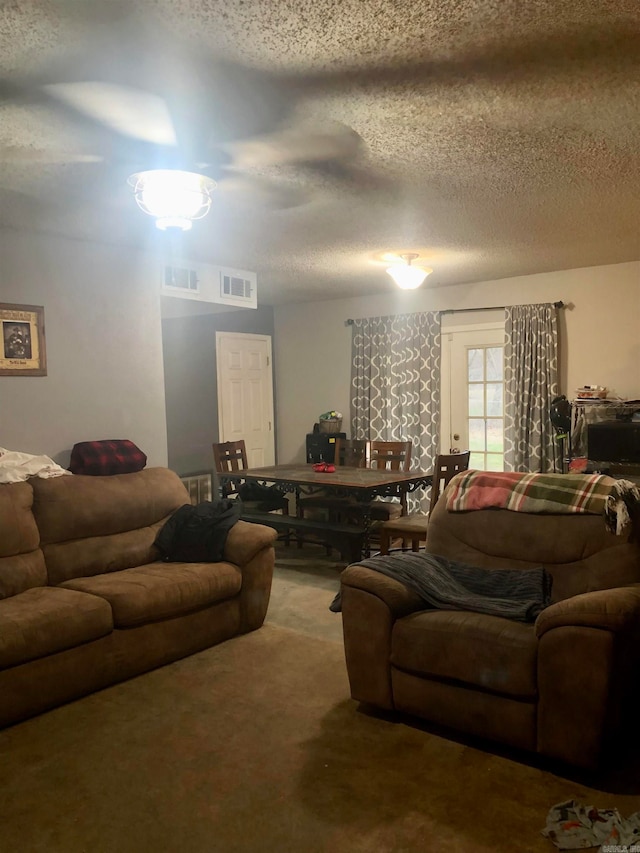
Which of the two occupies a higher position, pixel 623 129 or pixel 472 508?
pixel 623 129

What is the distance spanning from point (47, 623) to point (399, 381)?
4.60 metres

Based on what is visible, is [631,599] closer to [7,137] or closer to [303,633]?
[303,633]

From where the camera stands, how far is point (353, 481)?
4.79 meters

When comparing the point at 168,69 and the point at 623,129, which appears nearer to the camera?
the point at 168,69

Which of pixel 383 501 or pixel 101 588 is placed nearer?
pixel 101 588

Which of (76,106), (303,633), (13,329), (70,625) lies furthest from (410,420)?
(76,106)

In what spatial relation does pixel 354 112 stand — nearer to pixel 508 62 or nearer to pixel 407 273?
pixel 508 62

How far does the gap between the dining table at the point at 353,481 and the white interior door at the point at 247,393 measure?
137 cm

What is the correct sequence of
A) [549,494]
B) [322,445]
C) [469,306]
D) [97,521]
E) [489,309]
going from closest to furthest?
[549,494], [97,521], [489,309], [469,306], [322,445]

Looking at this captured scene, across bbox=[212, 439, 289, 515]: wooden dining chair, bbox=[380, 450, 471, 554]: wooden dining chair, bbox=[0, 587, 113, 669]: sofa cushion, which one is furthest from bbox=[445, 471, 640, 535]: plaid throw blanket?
bbox=[212, 439, 289, 515]: wooden dining chair

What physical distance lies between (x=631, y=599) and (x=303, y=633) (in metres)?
1.97

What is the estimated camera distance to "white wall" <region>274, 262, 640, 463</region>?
541 cm

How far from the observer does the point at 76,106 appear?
2.30m

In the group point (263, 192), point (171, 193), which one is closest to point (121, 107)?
point (171, 193)
